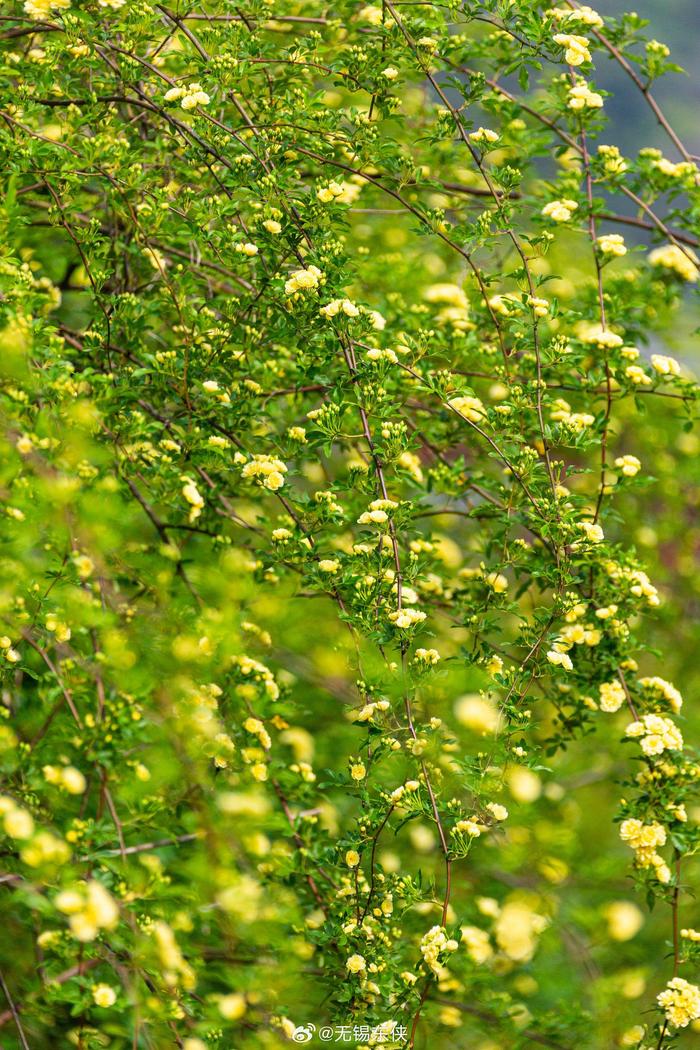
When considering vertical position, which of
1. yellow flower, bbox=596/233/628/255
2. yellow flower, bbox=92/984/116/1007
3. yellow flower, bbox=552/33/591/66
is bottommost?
yellow flower, bbox=92/984/116/1007

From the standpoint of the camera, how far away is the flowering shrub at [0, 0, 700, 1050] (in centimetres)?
157

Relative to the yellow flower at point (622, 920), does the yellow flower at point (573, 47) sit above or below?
above

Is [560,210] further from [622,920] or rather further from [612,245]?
[622,920]

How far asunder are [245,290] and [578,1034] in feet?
5.87

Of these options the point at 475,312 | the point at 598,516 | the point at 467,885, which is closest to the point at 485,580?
the point at 598,516

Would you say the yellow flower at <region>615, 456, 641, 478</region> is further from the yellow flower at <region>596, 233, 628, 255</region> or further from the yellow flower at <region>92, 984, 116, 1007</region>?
the yellow flower at <region>92, 984, 116, 1007</region>

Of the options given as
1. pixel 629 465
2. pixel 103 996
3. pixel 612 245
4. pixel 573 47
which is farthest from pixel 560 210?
pixel 103 996

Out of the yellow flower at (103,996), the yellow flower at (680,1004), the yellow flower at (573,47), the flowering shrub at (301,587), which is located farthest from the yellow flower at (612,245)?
the yellow flower at (103,996)

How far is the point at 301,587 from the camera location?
2.25m

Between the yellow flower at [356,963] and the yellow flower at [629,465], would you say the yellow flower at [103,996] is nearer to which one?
the yellow flower at [356,963]

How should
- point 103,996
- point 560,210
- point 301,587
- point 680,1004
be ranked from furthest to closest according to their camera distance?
1. point 560,210
2. point 301,587
3. point 680,1004
4. point 103,996

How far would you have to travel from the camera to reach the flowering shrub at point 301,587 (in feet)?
5.15

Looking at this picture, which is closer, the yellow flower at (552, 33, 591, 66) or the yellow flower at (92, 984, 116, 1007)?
the yellow flower at (92, 984, 116, 1007)

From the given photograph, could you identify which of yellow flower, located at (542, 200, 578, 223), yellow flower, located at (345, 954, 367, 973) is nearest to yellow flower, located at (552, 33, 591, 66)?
yellow flower, located at (542, 200, 578, 223)
